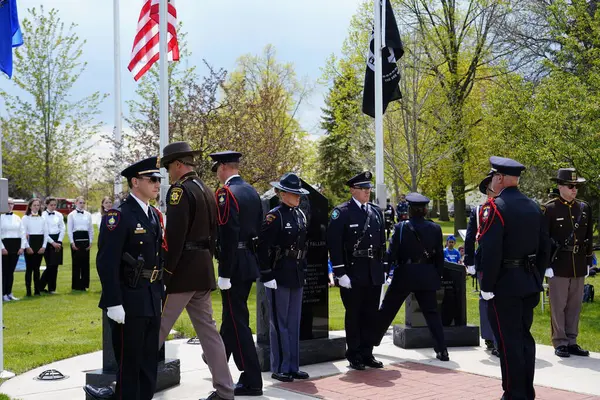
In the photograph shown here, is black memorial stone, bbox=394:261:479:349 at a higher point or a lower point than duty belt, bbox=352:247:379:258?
lower

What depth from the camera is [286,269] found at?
7.94m

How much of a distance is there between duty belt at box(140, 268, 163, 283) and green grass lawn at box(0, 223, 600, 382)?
3.48m

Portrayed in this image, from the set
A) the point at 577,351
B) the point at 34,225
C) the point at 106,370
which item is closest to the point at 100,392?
the point at 106,370

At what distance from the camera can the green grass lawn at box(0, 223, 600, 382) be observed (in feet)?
31.7

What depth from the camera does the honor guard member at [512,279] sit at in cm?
676

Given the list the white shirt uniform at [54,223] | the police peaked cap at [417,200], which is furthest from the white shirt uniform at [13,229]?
the police peaked cap at [417,200]

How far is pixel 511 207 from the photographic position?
6812 mm

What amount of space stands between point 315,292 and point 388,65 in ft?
15.8

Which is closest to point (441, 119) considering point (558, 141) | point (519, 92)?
point (519, 92)

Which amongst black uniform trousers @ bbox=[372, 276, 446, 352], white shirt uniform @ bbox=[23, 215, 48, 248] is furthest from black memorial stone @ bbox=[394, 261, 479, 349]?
white shirt uniform @ bbox=[23, 215, 48, 248]

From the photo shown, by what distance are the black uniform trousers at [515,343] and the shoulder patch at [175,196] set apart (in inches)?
119

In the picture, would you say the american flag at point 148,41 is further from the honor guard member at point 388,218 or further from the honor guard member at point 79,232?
the honor guard member at point 388,218

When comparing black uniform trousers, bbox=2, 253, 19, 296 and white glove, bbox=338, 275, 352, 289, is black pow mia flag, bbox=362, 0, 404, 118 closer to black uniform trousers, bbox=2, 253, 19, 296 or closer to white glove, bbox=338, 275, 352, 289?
white glove, bbox=338, 275, 352, 289

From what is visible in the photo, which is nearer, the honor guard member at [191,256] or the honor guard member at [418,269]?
the honor guard member at [191,256]
